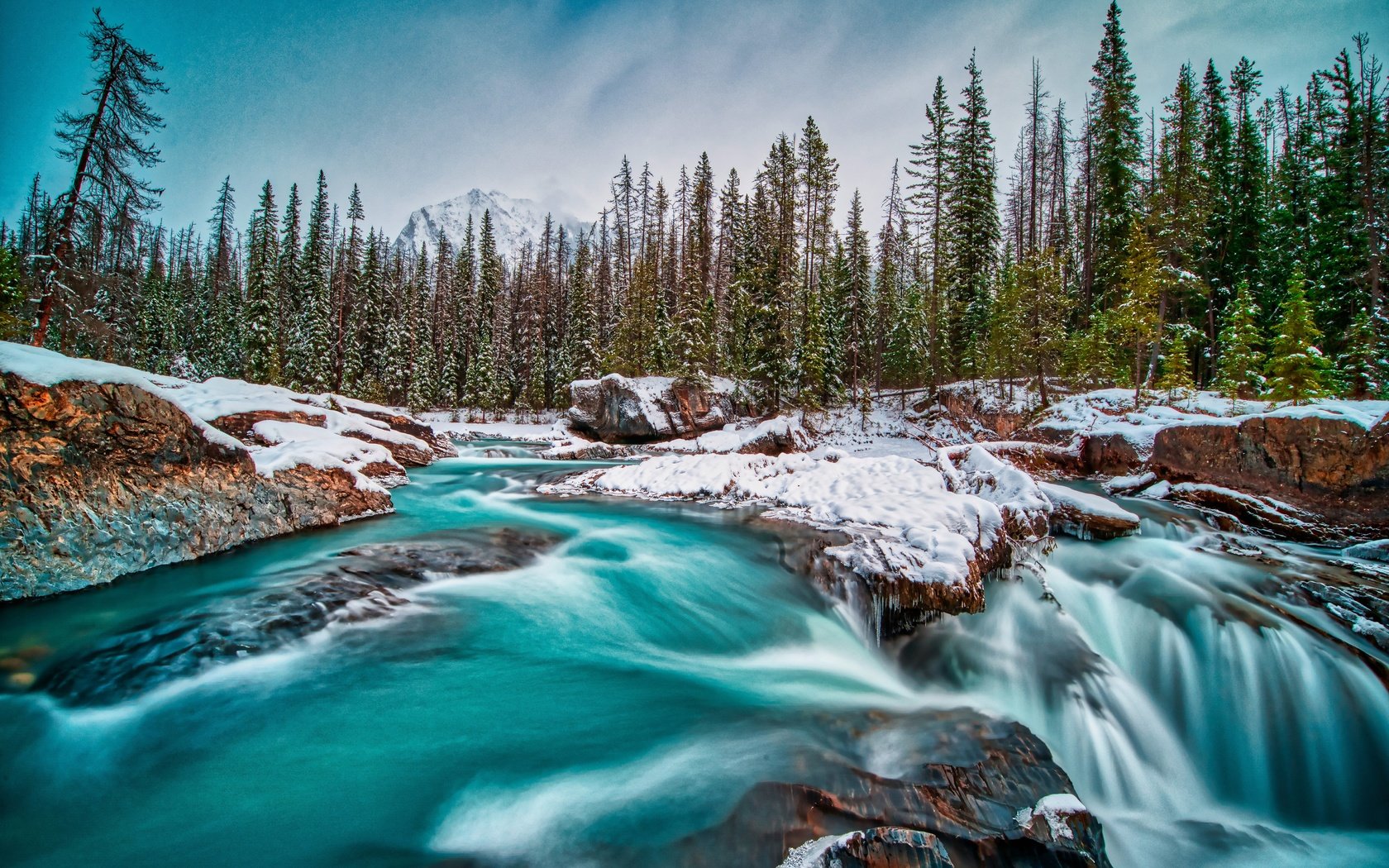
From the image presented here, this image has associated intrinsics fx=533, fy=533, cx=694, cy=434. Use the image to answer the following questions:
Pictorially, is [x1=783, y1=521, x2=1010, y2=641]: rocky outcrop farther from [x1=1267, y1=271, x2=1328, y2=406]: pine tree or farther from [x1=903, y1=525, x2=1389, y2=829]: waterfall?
[x1=1267, y1=271, x2=1328, y2=406]: pine tree

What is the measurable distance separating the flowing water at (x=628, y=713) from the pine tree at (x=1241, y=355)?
17.1m

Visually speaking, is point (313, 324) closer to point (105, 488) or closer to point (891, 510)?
point (105, 488)

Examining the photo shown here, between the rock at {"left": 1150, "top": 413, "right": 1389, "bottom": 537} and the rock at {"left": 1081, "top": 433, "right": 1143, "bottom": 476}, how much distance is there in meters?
2.65

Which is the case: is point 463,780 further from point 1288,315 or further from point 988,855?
point 1288,315

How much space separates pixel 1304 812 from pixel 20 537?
40.1 ft

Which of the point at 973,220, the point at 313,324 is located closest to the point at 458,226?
the point at 313,324

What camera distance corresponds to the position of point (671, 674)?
5.51 metres

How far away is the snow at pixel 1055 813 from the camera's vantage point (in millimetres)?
2986

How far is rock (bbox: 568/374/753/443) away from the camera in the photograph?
28578 millimetres

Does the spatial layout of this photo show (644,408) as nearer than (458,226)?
Yes

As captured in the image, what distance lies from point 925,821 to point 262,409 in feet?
51.6

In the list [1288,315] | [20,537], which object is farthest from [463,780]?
[1288,315]

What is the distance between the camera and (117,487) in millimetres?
6098

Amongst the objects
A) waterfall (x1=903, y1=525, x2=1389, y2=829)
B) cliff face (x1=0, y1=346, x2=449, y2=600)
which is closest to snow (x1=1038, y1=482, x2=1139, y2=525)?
waterfall (x1=903, y1=525, x2=1389, y2=829)
